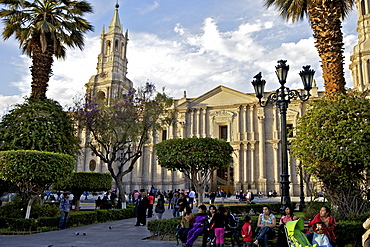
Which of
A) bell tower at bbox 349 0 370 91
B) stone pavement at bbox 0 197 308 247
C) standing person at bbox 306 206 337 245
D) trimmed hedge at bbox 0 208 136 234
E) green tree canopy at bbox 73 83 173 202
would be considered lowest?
stone pavement at bbox 0 197 308 247

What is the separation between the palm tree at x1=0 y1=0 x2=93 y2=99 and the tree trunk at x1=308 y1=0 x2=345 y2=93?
10.8 meters

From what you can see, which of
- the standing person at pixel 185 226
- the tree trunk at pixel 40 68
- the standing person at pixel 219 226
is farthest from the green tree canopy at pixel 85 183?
the standing person at pixel 219 226

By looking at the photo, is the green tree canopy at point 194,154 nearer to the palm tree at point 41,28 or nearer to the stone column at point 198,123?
the palm tree at point 41,28

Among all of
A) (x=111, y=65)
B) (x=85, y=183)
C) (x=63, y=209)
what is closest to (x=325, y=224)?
(x=63, y=209)

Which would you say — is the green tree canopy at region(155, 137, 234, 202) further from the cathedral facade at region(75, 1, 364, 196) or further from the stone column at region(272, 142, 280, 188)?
the stone column at region(272, 142, 280, 188)

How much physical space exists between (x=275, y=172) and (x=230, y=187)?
471 cm

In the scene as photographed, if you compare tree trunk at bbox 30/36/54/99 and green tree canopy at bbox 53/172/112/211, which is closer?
tree trunk at bbox 30/36/54/99

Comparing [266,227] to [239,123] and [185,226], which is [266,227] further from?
[239,123]

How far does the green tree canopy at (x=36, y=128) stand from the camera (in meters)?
13.4

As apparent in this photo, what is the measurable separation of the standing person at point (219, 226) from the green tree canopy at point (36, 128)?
338 inches

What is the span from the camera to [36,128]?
1366 cm

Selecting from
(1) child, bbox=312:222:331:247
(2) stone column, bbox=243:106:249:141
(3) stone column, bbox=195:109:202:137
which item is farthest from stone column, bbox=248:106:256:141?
(1) child, bbox=312:222:331:247

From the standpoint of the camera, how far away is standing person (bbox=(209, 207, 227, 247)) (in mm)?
7469

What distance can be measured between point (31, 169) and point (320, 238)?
355 inches
